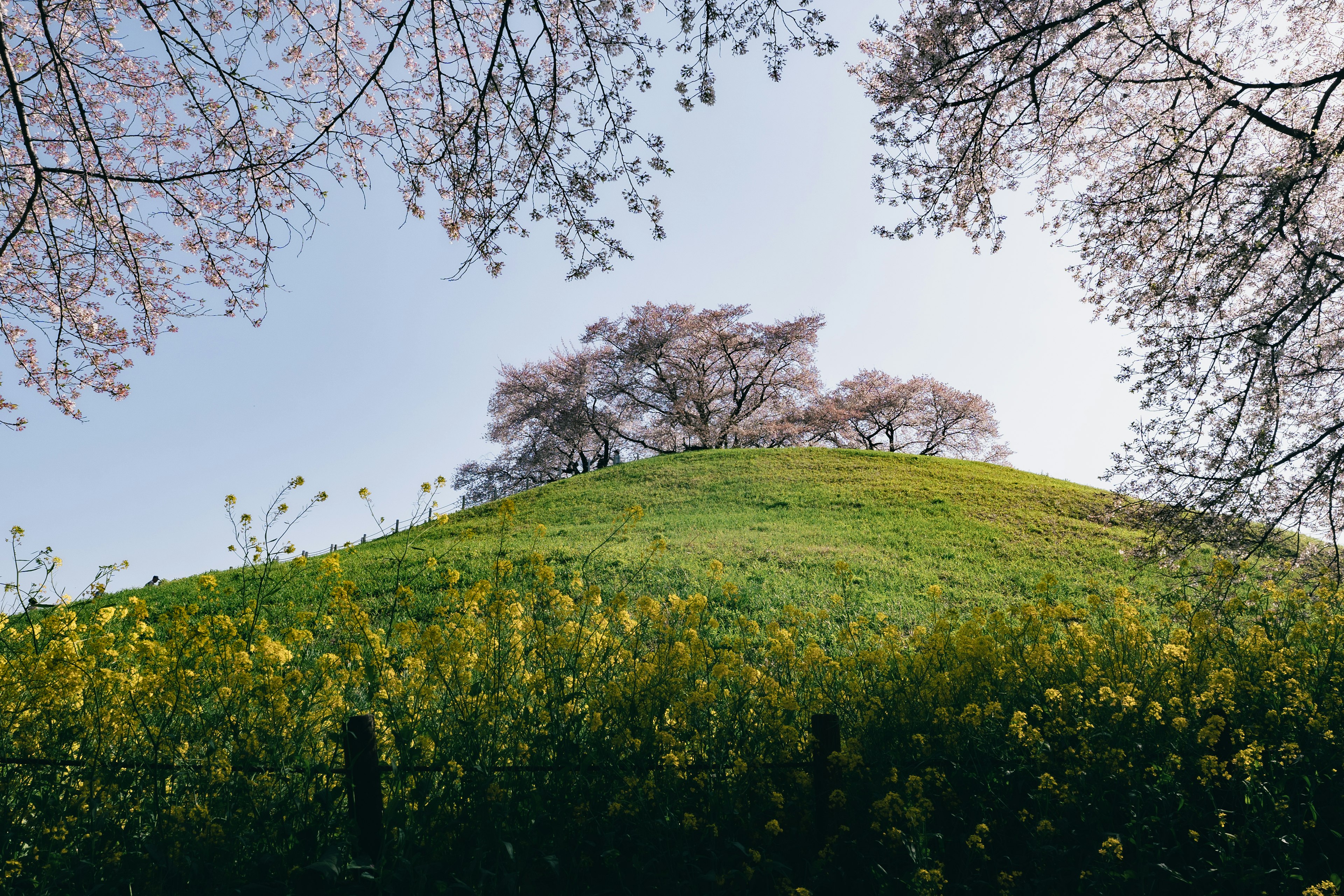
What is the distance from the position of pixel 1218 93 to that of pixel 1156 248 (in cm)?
161

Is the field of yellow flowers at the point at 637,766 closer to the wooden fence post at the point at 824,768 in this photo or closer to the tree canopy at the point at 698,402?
the wooden fence post at the point at 824,768

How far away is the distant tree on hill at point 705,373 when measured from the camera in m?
37.3

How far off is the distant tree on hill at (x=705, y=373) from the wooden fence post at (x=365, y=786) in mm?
34059

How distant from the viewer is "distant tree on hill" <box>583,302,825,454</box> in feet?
122

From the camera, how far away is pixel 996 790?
3807mm

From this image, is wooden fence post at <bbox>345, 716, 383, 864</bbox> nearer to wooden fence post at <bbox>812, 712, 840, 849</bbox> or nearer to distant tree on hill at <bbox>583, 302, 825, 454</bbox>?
wooden fence post at <bbox>812, 712, 840, 849</bbox>

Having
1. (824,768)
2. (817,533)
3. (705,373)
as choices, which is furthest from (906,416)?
(824,768)

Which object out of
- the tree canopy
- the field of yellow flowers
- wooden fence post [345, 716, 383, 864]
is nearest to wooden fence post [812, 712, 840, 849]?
the field of yellow flowers

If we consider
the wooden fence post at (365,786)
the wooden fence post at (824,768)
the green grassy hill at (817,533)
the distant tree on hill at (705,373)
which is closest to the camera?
the wooden fence post at (365,786)

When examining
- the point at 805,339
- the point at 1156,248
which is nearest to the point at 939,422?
the point at 805,339

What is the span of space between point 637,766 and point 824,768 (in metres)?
1.00

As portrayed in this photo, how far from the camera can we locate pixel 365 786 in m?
2.84

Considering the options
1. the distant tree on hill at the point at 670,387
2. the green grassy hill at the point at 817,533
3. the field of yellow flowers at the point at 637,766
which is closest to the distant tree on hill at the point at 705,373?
the distant tree on hill at the point at 670,387

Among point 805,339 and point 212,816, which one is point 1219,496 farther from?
point 805,339
